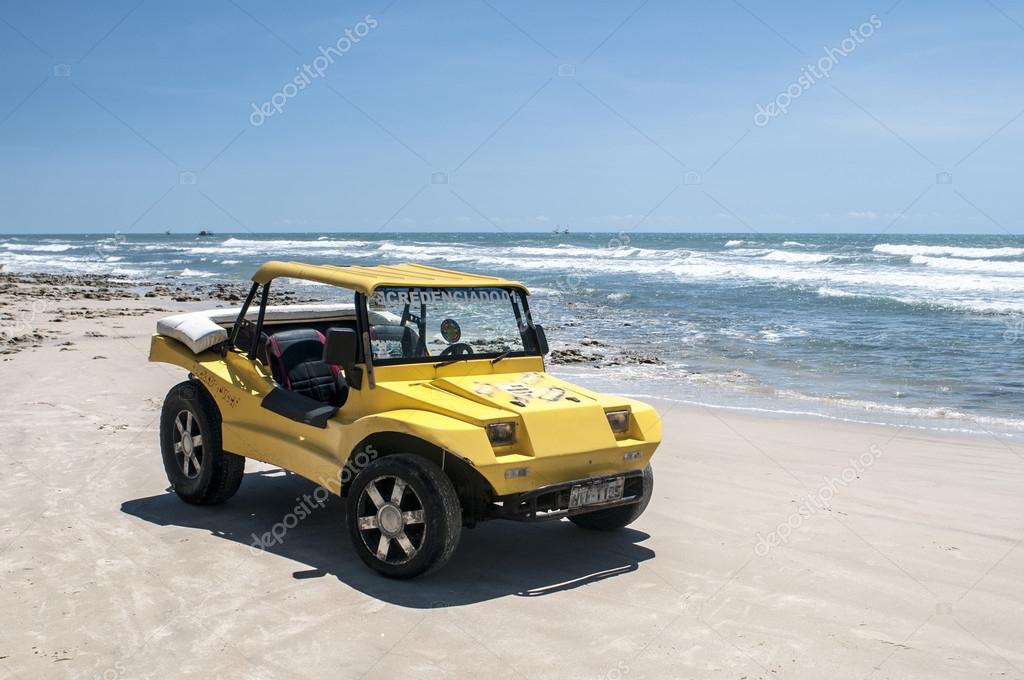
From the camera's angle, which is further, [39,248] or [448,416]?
[39,248]

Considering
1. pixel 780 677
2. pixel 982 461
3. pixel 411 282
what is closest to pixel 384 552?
pixel 411 282

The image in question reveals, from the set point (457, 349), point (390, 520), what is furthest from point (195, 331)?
point (390, 520)

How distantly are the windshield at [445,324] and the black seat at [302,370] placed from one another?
705mm

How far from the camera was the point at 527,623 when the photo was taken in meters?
5.00

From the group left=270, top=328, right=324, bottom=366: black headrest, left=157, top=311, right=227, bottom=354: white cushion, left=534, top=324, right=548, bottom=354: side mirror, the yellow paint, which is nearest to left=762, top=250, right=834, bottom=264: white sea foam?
left=534, top=324, right=548, bottom=354: side mirror

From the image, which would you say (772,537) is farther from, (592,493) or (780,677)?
→ (780,677)

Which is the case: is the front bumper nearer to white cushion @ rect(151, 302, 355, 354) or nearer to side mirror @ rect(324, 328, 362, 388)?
side mirror @ rect(324, 328, 362, 388)

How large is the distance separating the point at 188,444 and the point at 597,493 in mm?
3285

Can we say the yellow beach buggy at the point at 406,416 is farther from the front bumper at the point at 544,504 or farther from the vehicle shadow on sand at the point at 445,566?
the vehicle shadow on sand at the point at 445,566

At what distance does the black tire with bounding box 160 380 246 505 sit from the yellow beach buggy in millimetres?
11

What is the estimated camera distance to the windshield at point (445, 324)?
617cm

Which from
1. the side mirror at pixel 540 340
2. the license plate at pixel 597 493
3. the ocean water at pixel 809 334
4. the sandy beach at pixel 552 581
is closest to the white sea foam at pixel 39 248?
the ocean water at pixel 809 334

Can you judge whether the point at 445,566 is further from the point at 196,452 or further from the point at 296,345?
the point at 196,452

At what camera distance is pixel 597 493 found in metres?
5.72
